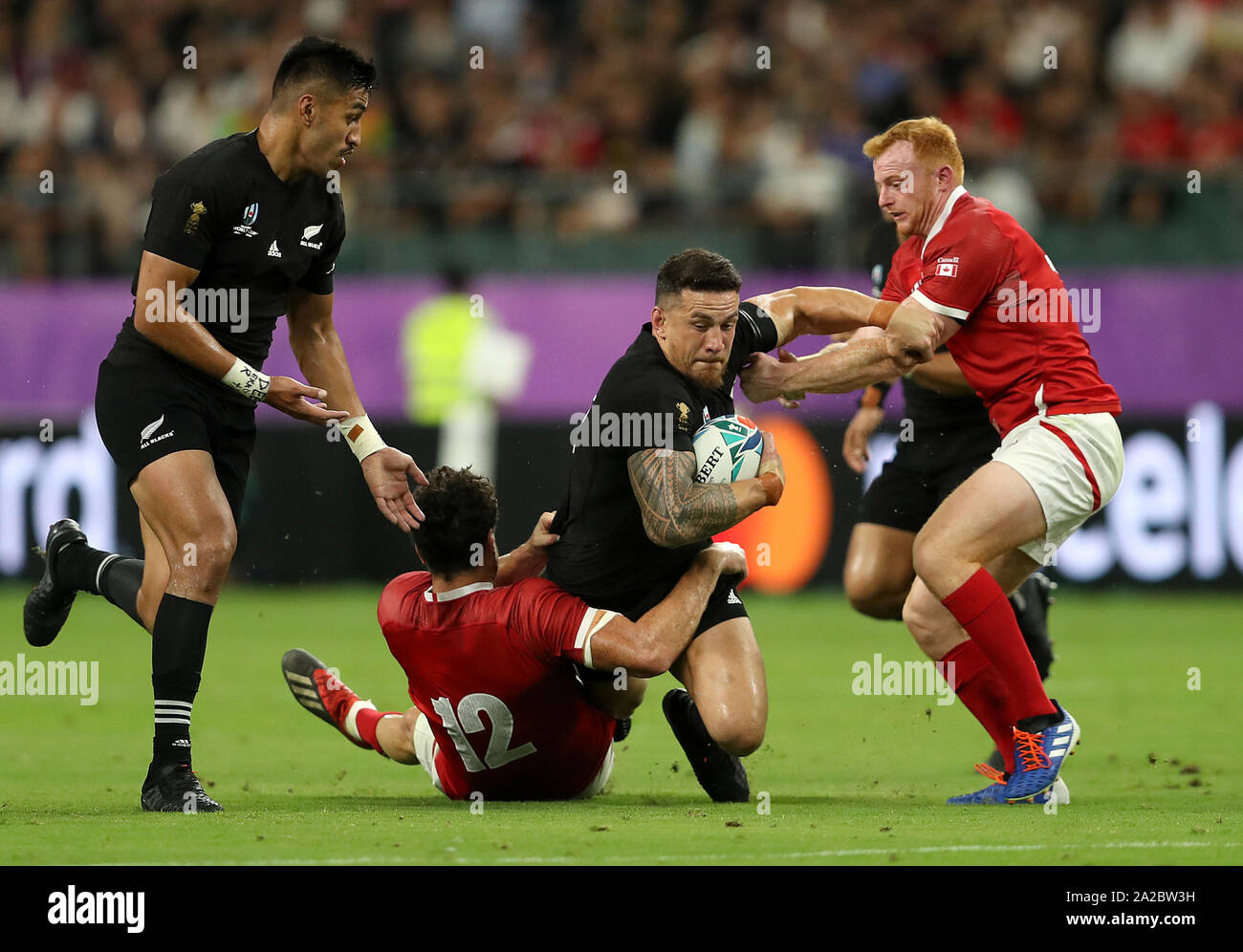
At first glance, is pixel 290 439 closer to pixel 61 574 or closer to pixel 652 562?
pixel 61 574

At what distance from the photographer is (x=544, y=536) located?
645cm

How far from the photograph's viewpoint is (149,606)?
253 inches

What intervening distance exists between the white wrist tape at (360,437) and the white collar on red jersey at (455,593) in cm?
72

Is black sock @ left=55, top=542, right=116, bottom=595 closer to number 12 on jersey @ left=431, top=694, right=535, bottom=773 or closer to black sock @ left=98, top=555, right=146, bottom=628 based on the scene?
black sock @ left=98, top=555, right=146, bottom=628

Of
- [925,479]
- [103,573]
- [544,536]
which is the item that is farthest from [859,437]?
[103,573]

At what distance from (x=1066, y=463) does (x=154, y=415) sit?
321cm

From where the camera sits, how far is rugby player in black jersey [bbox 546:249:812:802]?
5.91m

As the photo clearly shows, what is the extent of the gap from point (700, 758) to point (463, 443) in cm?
758

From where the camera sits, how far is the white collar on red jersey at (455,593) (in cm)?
601

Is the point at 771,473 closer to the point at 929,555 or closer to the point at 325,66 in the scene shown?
the point at 929,555

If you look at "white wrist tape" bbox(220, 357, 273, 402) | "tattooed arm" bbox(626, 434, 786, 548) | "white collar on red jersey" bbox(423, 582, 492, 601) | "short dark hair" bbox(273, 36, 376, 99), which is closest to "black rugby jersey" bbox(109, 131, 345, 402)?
"white wrist tape" bbox(220, 357, 273, 402)

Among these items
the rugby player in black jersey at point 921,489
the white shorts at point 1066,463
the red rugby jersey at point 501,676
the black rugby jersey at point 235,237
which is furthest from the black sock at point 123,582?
the white shorts at point 1066,463

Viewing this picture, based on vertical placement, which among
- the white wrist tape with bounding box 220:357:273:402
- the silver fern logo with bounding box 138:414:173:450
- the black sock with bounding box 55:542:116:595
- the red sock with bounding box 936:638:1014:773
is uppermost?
the white wrist tape with bounding box 220:357:273:402

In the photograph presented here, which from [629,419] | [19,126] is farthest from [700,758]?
[19,126]
